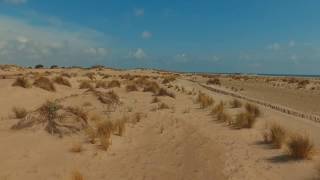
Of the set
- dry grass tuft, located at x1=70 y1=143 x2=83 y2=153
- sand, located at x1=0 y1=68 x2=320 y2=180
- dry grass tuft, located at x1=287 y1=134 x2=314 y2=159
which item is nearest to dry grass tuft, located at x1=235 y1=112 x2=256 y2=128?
sand, located at x1=0 y1=68 x2=320 y2=180

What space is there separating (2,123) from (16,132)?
233cm

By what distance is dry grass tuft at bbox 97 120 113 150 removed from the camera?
11.5 metres

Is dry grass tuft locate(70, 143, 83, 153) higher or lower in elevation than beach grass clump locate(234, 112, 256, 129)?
lower

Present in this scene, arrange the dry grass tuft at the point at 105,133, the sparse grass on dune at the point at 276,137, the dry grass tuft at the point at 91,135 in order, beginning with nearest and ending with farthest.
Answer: the sparse grass on dune at the point at 276,137
the dry grass tuft at the point at 105,133
the dry grass tuft at the point at 91,135

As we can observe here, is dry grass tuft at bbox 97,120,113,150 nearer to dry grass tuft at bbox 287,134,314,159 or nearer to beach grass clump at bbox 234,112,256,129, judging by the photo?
beach grass clump at bbox 234,112,256,129

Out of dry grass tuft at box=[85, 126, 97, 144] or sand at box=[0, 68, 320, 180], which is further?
dry grass tuft at box=[85, 126, 97, 144]

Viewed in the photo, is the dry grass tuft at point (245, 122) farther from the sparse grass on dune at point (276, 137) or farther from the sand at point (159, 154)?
the sparse grass on dune at point (276, 137)

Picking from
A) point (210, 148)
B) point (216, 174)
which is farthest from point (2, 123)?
point (216, 174)

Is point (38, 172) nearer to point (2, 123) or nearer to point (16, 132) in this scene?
point (16, 132)

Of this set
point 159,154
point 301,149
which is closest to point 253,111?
point 159,154

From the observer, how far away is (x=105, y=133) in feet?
41.5

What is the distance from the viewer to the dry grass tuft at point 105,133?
451 inches

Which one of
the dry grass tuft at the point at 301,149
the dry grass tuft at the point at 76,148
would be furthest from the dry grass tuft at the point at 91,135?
the dry grass tuft at the point at 301,149

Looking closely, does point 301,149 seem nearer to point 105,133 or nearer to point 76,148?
point 76,148
